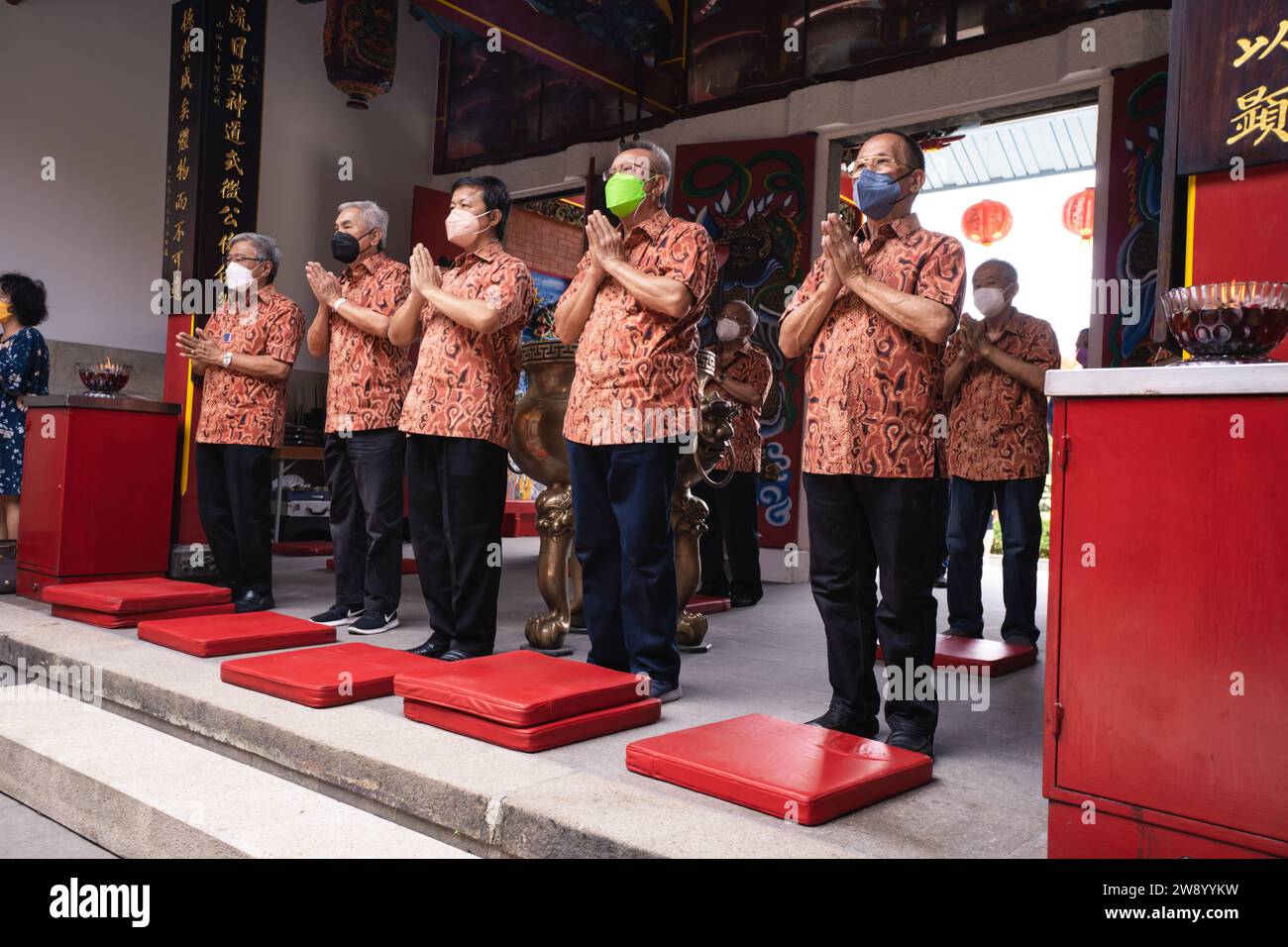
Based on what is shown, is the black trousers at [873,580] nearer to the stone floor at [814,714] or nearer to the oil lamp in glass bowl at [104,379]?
the stone floor at [814,714]

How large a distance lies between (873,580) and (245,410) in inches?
122

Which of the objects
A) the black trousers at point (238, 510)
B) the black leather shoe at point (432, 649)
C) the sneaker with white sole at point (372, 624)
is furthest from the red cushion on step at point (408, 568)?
the black leather shoe at point (432, 649)

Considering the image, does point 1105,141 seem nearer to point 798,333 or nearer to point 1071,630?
point 798,333

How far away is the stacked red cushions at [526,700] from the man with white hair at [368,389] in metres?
1.25

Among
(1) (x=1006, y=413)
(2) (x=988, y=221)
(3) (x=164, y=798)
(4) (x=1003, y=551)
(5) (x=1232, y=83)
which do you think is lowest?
(3) (x=164, y=798)

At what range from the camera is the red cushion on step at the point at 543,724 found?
2.39m

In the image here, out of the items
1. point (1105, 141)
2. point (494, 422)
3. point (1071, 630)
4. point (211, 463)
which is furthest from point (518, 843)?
point (1105, 141)

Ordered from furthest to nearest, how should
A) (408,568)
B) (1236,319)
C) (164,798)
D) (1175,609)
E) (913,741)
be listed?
(408,568)
(913,741)
(164,798)
(1236,319)
(1175,609)

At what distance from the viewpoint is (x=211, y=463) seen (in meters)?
4.60

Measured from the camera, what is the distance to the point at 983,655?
369 centimetres

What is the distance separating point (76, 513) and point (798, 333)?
12.0ft

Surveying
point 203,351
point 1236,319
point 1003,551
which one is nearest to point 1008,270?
point 1003,551

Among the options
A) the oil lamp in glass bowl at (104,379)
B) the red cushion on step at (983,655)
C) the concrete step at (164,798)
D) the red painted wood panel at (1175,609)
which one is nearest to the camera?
the red painted wood panel at (1175,609)

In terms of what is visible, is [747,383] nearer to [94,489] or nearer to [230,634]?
[230,634]
